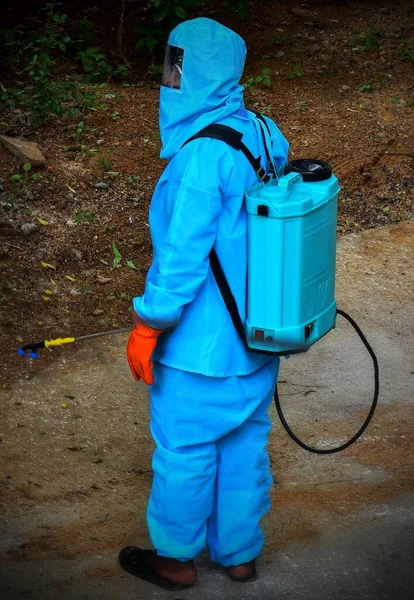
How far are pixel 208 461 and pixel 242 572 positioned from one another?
52cm

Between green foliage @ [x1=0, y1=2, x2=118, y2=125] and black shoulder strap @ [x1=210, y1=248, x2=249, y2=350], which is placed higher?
black shoulder strap @ [x1=210, y1=248, x2=249, y2=350]

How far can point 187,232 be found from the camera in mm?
3072

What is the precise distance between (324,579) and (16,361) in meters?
1.98

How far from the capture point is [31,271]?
18.5 ft

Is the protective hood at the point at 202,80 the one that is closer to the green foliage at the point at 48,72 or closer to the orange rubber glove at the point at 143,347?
the orange rubber glove at the point at 143,347

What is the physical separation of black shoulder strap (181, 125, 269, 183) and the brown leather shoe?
1.37 m

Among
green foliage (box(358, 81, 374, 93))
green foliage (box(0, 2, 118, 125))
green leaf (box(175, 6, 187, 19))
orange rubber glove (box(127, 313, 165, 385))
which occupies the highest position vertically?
orange rubber glove (box(127, 313, 165, 385))

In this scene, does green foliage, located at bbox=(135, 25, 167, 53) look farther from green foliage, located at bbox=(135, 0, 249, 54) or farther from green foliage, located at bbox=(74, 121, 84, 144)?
green foliage, located at bbox=(74, 121, 84, 144)

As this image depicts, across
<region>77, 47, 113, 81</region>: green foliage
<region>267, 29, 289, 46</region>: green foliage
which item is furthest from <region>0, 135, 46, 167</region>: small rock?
<region>267, 29, 289, 46</region>: green foliage

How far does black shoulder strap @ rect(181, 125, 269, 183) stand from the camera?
3.12 meters

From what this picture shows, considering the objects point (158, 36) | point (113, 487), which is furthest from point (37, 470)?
point (158, 36)

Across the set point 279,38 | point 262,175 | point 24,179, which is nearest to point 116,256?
point 24,179

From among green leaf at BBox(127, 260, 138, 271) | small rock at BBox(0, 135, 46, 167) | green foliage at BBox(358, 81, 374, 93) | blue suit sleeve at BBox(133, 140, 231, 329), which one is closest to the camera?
blue suit sleeve at BBox(133, 140, 231, 329)

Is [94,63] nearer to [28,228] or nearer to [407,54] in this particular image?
[28,228]
